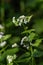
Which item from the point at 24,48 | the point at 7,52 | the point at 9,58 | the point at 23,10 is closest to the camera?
the point at 9,58

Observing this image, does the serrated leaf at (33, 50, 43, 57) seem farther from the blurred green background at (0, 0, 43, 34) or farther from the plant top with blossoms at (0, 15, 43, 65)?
the blurred green background at (0, 0, 43, 34)

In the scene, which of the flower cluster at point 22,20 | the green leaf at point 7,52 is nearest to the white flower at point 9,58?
the green leaf at point 7,52

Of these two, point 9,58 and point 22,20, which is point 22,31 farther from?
point 9,58

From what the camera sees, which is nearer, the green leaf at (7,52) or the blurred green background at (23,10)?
the green leaf at (7,52)

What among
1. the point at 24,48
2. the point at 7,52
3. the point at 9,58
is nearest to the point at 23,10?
the point at 24,48

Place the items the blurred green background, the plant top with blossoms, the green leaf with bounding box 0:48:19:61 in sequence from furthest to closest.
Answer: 1. the blurred green background
2. the green leaf with bounding box 0:48:19:61
3. the plant top with blossoms

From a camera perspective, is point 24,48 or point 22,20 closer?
point 22,20

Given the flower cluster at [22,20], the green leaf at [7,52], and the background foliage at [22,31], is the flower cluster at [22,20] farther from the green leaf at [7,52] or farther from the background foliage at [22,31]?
the green leaf at [7,52]

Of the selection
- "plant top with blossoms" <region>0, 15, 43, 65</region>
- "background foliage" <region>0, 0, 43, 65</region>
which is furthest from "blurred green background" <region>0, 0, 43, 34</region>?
"plant top with blossoms" <region>0, 15, 43, 65</region>

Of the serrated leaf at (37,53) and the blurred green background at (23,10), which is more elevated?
the blurred green background at (23,10)

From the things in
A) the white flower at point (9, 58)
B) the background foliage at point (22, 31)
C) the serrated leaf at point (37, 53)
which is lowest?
the white flower at point (9, 58)

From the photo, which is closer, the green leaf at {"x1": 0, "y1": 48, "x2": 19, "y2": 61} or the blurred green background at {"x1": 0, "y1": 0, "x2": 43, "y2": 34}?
the green leaf at {"x1": 0, "y1": 48, "x2": 19, "y2": 61}

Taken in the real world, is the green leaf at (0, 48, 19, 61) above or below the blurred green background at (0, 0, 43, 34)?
below

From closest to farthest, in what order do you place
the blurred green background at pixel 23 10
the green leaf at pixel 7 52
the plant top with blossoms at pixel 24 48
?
the plant top with blossoms at pixel 24 48, the green leaf at pixel 7 52, the blurred green background at pixel 23 10
